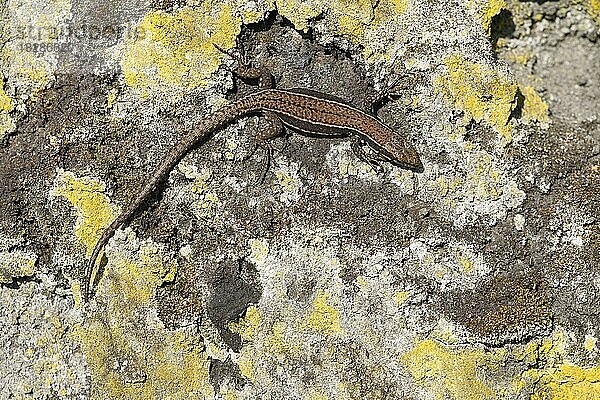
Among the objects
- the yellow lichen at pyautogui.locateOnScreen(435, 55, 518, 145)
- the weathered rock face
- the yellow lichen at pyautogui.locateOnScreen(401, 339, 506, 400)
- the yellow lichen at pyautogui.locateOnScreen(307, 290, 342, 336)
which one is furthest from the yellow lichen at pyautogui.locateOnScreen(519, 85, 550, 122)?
the yellow lichen at pyautogui.locateOnScreen(307, 290, 342, 336)

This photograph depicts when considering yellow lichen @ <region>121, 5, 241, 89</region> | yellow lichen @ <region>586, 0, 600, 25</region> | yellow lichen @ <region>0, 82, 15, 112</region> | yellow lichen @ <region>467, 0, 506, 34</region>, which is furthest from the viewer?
yellow lichen @ <region>586, 0, 600, 25</region>

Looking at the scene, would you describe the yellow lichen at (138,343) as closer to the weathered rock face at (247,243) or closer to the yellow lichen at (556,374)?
the weathered rock face at (247,243)

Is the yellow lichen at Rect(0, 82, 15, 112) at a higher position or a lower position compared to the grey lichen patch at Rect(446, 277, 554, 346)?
higher

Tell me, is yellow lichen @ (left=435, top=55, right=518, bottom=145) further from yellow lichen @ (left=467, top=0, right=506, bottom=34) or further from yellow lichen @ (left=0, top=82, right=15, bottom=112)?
yellow lichen @ (left=0, top=82, right=15, bottom=112)

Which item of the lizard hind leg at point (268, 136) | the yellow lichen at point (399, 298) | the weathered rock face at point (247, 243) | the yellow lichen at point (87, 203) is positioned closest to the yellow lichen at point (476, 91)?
the weathered rock face at point (247, 243)

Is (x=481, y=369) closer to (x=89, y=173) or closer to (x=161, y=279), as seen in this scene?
(x=161, y=279)

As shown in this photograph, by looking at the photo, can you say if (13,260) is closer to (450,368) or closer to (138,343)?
(138,343)

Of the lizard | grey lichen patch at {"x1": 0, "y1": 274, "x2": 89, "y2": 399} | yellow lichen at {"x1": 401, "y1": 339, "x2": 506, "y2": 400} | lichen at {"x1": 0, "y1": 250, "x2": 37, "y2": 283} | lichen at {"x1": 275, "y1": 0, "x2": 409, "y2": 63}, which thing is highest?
lichen at {"x1": 275, "y1": 0, "x2": 409, "y2": 63}
